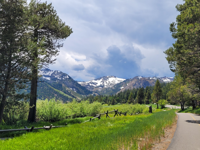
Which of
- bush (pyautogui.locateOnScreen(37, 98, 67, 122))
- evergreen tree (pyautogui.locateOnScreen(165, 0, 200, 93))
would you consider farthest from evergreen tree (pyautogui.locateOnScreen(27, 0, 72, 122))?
evergreen tree (pyautogui.locateOnScreen(165, 0, 200, 93))

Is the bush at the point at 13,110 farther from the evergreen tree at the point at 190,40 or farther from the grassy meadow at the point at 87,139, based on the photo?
the evergreen tree at the point at 190,40

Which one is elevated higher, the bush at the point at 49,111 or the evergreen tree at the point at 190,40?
the evergreen tree at the point at 190,40

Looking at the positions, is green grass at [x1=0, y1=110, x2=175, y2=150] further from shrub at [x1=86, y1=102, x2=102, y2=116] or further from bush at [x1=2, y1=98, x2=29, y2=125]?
shrub at [x1=86, y1=102, x2=102, y2=116]

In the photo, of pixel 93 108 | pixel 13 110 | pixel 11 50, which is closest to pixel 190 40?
pixel 93 108

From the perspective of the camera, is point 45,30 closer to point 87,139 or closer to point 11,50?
point 11,50

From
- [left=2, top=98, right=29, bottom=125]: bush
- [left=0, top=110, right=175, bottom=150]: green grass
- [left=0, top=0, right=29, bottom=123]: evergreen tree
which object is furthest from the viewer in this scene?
[left=2, top=98, right=29, bottom=125]: bush

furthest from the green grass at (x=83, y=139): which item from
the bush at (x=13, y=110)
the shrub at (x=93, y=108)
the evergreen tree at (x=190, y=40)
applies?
the shrub at (x=93, y=108)

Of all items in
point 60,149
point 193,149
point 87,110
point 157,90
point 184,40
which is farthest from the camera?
point 157,90

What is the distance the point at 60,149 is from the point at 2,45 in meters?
9.17

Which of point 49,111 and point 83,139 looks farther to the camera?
point 49,111

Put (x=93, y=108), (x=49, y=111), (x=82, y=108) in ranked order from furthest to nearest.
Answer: (x=93, y=108) → (x=82, y=108) → (x=49, y=111)

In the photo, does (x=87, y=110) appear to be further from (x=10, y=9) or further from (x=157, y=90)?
(x=157, y=90)

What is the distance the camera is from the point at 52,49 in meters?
14.8

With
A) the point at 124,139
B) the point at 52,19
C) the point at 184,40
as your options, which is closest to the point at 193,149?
the point at 124,139
